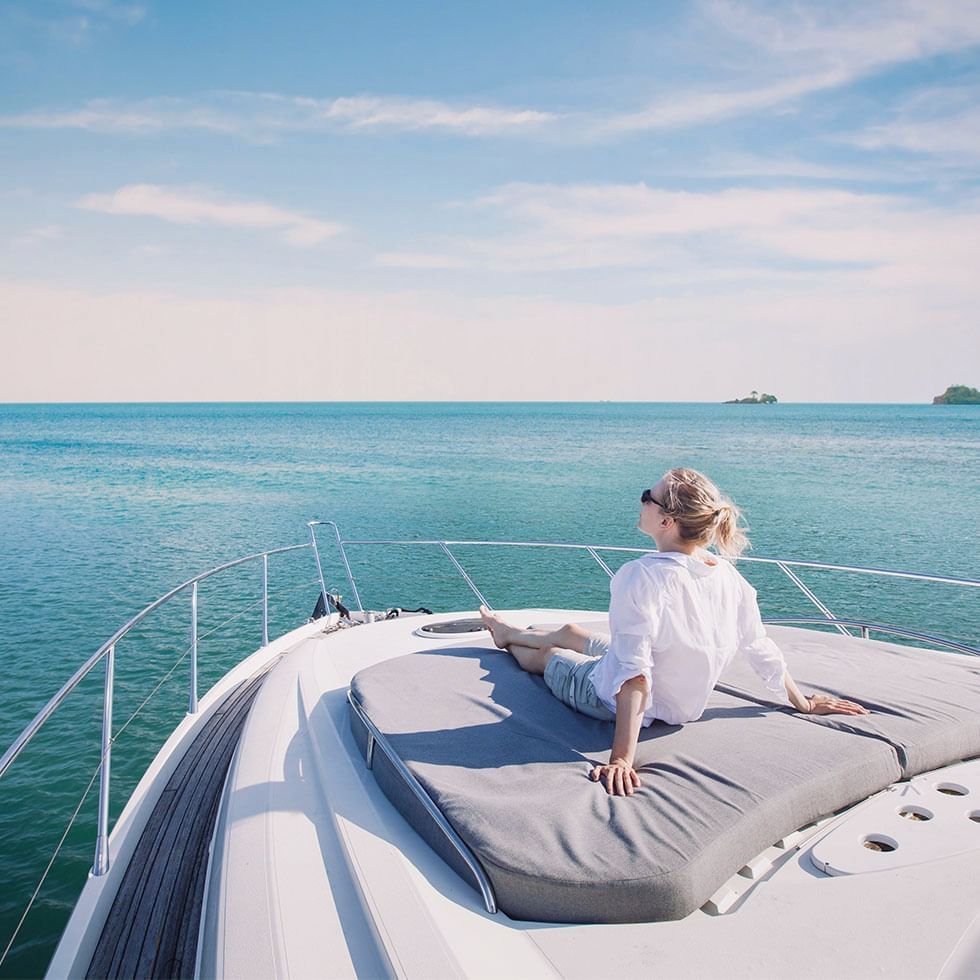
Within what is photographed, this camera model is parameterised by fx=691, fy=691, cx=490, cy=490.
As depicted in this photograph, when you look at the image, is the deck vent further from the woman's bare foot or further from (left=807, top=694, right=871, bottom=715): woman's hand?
(left=807, top=694, right=871, bottom=715): woman's hand

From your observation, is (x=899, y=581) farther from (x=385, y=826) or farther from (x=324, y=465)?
(x=324, y=465)

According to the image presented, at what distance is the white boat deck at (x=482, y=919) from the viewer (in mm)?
1142

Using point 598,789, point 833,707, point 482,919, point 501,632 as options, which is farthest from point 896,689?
point 482,919

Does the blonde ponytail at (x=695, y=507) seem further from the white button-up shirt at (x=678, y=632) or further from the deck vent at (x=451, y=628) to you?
the deck vent at (x=451, y=628)

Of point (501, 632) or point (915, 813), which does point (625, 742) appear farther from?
point (501, 632)

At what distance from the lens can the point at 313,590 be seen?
9.70 m

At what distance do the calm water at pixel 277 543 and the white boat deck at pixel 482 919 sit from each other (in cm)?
264

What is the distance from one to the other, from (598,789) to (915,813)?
755mm

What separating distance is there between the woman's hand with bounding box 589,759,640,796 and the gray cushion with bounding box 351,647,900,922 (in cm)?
3

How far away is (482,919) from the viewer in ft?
4.12

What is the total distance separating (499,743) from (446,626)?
59.6 inches

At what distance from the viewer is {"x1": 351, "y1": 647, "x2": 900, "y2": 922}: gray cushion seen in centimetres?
127

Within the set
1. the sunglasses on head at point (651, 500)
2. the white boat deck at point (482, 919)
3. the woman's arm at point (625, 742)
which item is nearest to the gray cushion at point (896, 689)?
the white boat deck at point (482, 919)

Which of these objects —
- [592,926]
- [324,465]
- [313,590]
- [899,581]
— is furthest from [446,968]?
[324,465]
